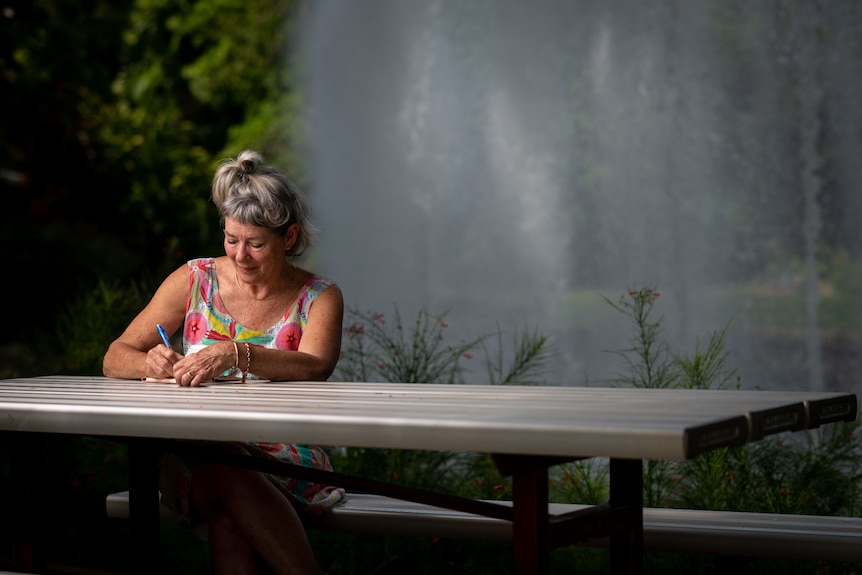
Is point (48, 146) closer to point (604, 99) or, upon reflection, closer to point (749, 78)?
point (604, 99)

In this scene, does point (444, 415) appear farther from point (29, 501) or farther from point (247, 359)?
point (29, 501)

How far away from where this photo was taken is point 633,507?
8.87ft

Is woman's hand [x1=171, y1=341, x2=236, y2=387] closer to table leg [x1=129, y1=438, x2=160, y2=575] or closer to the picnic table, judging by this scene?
the picnic table

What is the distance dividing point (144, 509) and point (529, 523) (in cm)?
120

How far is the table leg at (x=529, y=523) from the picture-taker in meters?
2.23

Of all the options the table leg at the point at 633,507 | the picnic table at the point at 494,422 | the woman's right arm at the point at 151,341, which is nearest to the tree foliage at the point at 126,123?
the woman's right arm at the point at 151,341

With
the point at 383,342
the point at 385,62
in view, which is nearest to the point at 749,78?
the point at 385,62

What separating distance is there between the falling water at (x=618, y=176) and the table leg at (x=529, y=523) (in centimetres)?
483

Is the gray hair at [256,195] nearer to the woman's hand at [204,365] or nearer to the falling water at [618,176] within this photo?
the woman's hand at [204,365]

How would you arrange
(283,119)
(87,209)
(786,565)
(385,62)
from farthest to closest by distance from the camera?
(283,119), (87,209), (385,62), (786,565)

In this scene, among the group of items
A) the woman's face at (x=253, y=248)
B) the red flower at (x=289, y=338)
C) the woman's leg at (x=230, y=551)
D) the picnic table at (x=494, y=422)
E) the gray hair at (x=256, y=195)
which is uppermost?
the gray hair at (x=256, y=195)

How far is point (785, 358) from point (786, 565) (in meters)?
4.26

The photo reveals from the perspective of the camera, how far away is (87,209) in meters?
13.5

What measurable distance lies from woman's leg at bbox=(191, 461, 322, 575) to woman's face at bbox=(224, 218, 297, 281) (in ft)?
2.13
